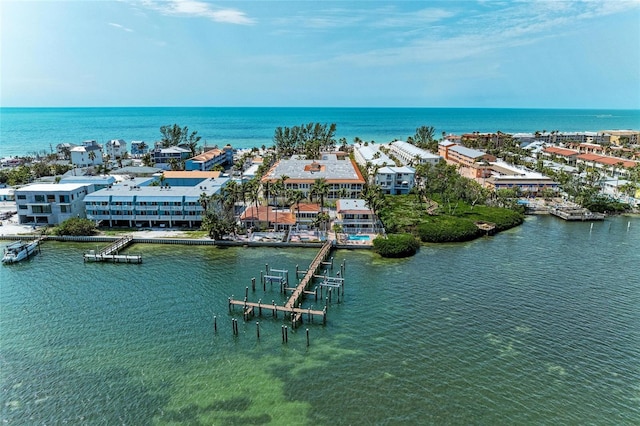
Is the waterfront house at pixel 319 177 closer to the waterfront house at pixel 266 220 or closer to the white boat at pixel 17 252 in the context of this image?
the waterfront house at pixel 266 220

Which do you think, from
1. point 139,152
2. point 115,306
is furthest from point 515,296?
point 139,152

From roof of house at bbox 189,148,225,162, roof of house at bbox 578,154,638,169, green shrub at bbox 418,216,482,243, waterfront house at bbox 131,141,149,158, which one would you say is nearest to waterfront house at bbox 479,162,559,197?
roof of house at bbox 578,154,638,169

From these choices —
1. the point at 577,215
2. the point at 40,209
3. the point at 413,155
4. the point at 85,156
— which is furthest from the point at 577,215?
the point at 85,156

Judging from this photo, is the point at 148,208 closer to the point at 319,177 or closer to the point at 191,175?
the point at 191,175

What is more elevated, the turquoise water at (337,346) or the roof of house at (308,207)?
the roof of house at (308,207)

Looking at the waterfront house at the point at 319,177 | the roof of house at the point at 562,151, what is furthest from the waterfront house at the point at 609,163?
the waterfront house at the point at 319,177

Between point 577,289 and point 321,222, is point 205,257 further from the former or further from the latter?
point 577,289

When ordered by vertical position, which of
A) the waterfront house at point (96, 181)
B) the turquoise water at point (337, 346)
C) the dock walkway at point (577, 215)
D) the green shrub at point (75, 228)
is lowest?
the turquoise water at point (337, 346)

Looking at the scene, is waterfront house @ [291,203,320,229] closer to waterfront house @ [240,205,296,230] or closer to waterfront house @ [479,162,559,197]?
waterfront house @ [240,205,296,230]
